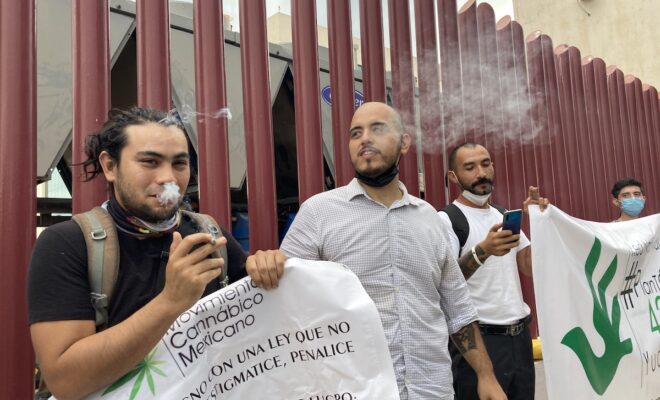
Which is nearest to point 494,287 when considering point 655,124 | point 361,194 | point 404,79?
point 361,194

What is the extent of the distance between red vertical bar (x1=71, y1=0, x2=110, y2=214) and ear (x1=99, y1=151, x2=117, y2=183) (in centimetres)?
86

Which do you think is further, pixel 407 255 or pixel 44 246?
pixel 407 255

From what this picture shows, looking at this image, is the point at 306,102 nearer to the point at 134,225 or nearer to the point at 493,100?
the point at 134,225

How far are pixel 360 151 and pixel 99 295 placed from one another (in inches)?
48.2

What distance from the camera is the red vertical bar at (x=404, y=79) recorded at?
3.90 metres

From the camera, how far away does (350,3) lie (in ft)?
12.3

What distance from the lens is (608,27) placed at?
10375mm

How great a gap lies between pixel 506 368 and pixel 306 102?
1.86 m

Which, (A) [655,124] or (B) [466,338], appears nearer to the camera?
(B) [466,338]

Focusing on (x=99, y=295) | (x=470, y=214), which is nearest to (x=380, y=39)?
(x=470, y=214)

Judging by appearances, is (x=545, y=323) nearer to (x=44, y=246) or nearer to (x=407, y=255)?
(x=407, y=255)

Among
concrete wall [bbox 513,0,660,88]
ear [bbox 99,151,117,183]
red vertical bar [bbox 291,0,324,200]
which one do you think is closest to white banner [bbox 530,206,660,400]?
red vertical bar [bbox 291,0,324,200]

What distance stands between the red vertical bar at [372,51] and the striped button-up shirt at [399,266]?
5.25ft

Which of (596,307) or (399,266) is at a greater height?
(399,266)
